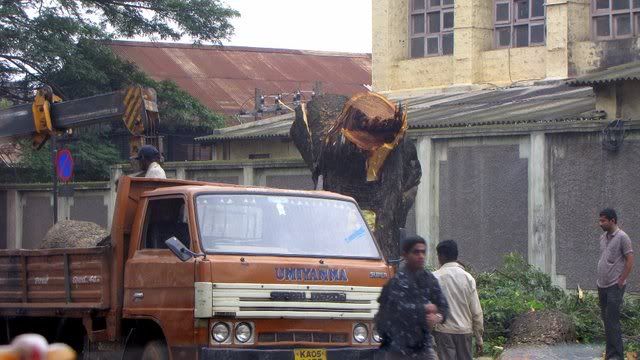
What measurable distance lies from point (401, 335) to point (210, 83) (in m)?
32.4

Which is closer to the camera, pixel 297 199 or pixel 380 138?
pixel 297 199

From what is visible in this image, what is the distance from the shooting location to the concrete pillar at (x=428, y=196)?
18.7 meters

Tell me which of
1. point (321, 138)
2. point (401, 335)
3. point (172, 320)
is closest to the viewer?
point (401, 335)

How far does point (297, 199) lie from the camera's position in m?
9.81

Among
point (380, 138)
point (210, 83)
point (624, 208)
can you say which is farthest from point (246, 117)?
point (380, 138)

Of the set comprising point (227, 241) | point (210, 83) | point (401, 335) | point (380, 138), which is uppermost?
point (210, 83)

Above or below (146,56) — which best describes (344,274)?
below

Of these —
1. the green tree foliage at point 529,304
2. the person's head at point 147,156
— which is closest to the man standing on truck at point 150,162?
the person's head at point 147,156

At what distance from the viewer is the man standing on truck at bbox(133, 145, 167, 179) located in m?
11.0

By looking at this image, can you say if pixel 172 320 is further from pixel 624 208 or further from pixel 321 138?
pixel 624 208

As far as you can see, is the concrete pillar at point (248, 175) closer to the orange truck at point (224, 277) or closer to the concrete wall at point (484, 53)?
the concrete wall at point (484, 53)

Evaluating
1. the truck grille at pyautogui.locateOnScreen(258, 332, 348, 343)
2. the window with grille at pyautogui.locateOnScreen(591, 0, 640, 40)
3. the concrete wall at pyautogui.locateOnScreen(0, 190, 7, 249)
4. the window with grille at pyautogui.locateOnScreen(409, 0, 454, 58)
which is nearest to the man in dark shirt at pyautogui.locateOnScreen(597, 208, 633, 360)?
the truck grille at pyautogui.locateOnScreen(258, 332, 348, 343)

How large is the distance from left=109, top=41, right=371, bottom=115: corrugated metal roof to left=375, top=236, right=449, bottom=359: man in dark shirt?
29848 mm

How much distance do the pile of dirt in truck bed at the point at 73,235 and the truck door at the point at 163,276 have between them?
3.39m
